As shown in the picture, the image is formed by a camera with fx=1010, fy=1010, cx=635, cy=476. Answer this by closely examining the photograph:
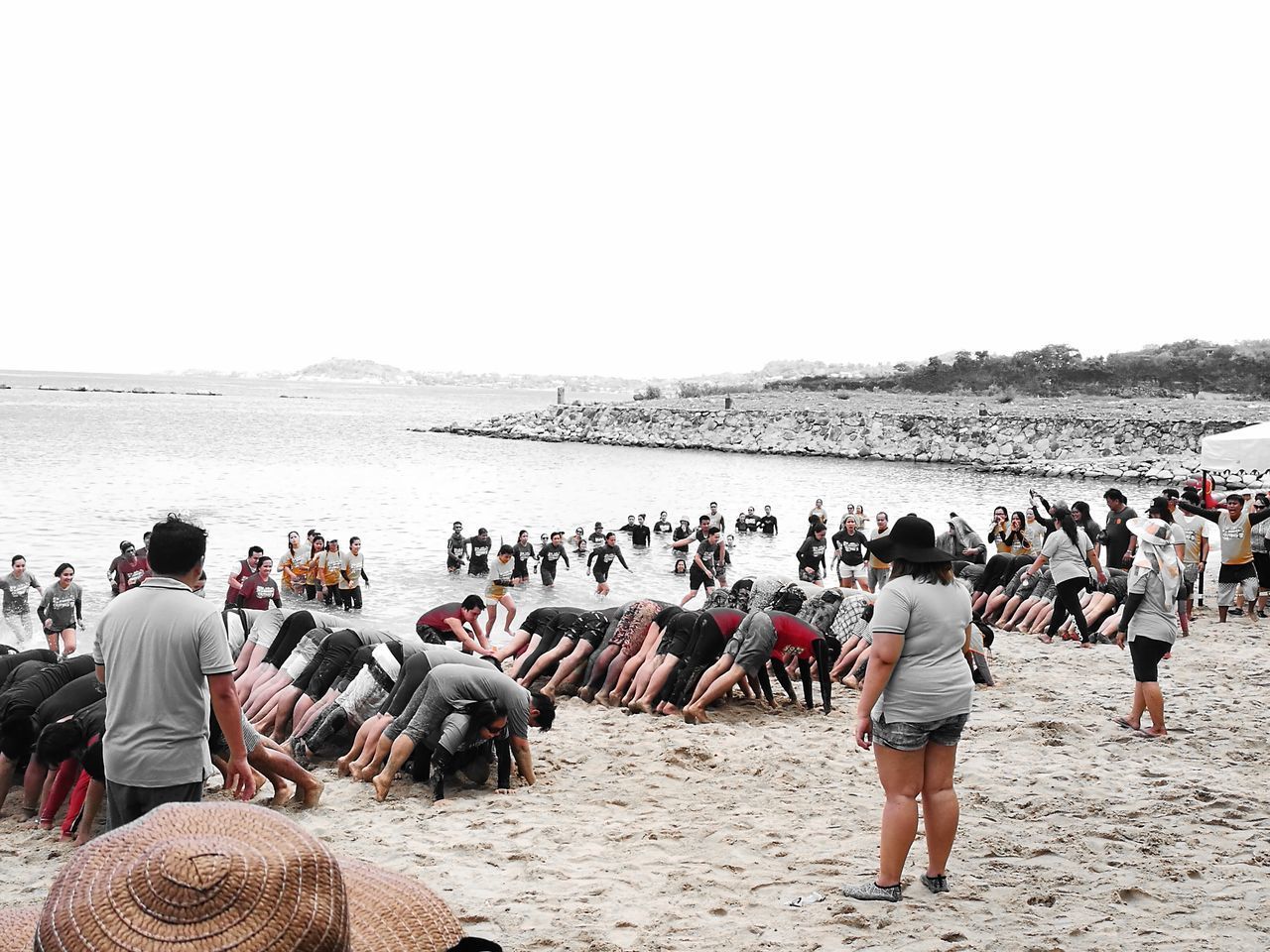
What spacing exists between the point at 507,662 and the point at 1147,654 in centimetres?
604

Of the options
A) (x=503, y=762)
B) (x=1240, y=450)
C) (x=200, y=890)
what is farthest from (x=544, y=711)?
(x=1240, y=450)

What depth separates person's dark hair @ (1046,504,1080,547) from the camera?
10.9 m

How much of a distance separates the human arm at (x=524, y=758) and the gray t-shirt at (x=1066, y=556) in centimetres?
704

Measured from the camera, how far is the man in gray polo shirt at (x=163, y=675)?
3.72 meters

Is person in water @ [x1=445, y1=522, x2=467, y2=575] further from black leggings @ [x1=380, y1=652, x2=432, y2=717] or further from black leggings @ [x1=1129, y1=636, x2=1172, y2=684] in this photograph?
black leggings @ [x1=1129, y1=636, x2=1172, y2=684]

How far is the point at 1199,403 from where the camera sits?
6506 centimetres

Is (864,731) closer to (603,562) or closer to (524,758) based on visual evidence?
(524,758)

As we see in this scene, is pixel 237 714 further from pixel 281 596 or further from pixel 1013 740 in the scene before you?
pixel 281 596

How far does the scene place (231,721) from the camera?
3.94 meters

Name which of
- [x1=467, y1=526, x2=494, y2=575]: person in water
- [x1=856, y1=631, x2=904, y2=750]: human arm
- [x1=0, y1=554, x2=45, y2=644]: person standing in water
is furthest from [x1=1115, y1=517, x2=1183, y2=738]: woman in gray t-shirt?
[x1=467, y1=526, x2=494, y2=575]: person in water

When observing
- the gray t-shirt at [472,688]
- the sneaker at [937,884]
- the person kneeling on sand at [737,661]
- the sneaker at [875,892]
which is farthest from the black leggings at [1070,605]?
the sneaker at [875,892]

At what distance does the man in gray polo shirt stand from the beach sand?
1553 millimetres

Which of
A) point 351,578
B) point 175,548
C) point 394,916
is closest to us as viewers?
point 394,916

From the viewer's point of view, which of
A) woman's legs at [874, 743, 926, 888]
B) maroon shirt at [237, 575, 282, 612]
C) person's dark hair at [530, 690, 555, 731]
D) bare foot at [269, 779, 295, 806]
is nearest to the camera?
woman's legs at [874, 743, 926, 888]
